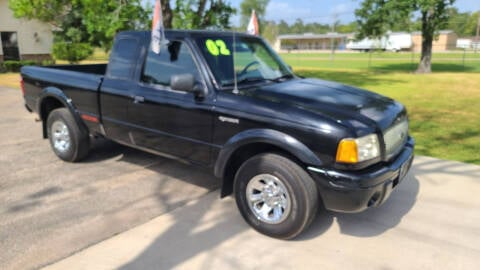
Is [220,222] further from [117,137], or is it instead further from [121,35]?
[121,35]

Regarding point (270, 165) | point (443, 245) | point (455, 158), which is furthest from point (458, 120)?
point (270, 165)

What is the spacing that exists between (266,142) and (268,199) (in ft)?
1.83

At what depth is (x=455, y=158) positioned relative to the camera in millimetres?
6062

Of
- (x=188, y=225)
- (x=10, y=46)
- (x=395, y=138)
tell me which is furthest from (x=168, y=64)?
(x=10, y=46)

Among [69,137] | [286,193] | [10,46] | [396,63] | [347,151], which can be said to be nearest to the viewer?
[347,151]

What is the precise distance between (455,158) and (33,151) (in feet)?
22.1

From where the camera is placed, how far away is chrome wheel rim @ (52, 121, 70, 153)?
558 cm

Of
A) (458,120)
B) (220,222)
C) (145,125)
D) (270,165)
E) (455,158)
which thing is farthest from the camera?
(458,120)

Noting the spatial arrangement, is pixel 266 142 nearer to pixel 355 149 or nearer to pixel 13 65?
pixel 355 149

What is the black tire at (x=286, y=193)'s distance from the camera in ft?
11.0

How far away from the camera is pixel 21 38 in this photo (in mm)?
23266

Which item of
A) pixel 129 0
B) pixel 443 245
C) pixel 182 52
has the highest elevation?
pixel 129 0

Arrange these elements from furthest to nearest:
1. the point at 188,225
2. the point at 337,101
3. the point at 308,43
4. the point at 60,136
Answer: the point at 308,43
the point at 60,136
the point at 188,225
the point at 337,101

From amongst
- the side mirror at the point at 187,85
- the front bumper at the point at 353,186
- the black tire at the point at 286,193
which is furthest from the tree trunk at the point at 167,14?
the front bumper at the point at 353,186
